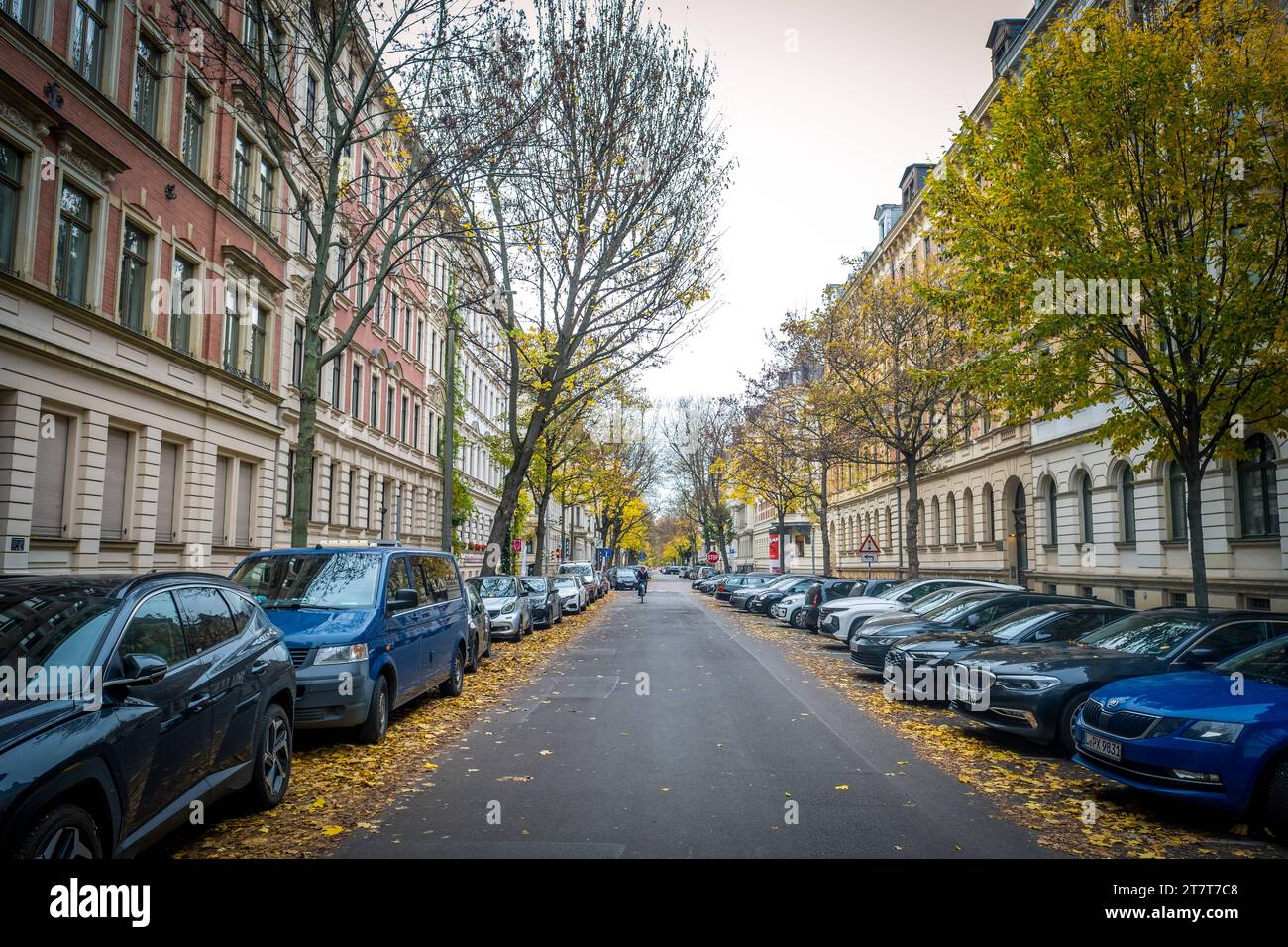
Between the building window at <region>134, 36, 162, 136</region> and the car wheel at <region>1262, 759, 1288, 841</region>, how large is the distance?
2029 cm

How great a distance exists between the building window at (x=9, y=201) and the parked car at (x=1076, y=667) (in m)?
15.2

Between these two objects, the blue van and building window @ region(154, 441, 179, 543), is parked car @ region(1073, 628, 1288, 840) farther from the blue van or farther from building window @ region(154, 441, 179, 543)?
building window @ region(154, 441, 179, 543)

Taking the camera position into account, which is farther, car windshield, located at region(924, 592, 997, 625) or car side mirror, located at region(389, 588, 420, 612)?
car windshield, located at region(924, 592, 997, 625)

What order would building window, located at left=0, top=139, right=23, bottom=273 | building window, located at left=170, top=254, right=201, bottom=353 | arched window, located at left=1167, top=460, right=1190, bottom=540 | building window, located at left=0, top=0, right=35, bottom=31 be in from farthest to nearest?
arched window, located at left=1167, top=460, right=1190, bottom=540 → building window, located at left=170, top=254, right=201, bottom=353 → building window, located at left=0, top=139, right=23, bottom=273 → building window, located at left=0, top=0, right=35, bottom=31

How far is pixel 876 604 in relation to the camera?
18.9 metres

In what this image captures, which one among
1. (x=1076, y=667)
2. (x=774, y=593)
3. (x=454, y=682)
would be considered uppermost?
(x=1076, y=667)

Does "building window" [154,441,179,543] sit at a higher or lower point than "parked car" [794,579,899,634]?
higher

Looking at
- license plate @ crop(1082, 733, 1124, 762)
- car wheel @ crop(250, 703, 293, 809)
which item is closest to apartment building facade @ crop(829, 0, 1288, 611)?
license plate @ crop(1082, 733, 1124, 762)

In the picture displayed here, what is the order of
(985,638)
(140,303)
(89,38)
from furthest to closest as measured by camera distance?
(140,303) < (89,38) < (985,638)

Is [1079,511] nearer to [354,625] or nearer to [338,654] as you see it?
[354,625]

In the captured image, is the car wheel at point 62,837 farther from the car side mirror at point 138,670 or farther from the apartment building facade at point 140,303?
the apartment building facade at point 140,303

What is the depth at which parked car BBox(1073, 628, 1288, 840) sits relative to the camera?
5.91 m

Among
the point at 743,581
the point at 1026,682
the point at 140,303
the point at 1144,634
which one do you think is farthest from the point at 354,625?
the point at 743,581

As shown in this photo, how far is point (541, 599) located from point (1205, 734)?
2085 centimetres
